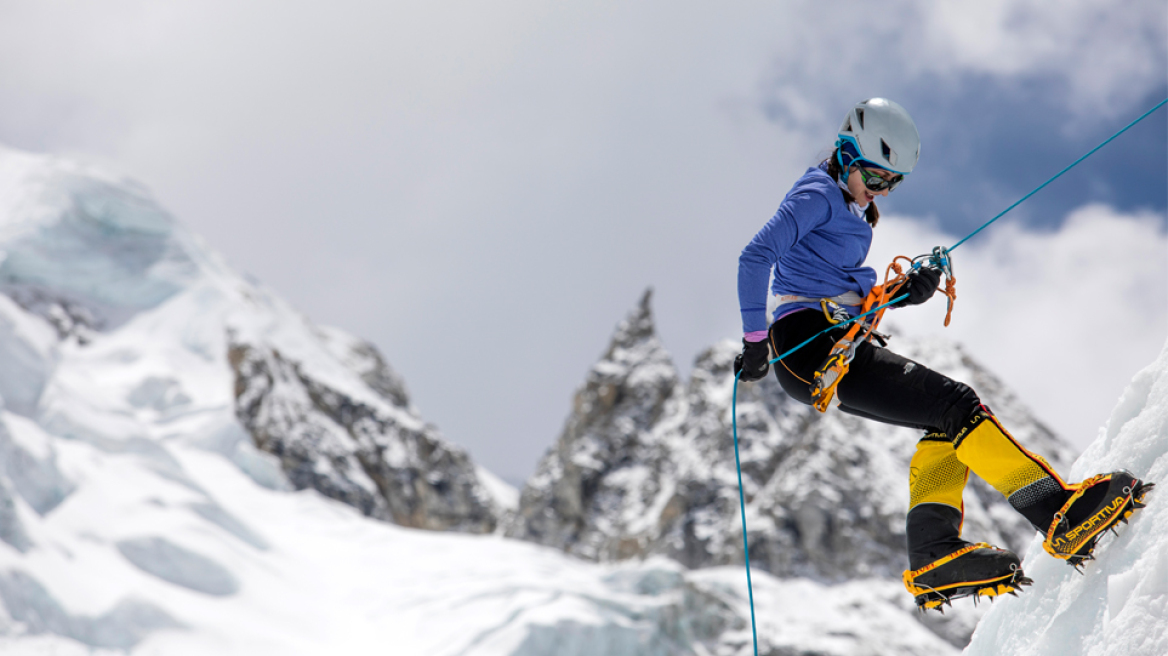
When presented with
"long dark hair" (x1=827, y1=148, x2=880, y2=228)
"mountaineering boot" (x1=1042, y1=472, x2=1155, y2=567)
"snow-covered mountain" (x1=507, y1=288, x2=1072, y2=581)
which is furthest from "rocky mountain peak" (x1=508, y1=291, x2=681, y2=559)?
"mountaineering boot" (x1=1042, y1=472, x2=1155, y2=567)

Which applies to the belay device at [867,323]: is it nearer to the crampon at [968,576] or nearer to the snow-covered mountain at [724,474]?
the crampon at [968,576]

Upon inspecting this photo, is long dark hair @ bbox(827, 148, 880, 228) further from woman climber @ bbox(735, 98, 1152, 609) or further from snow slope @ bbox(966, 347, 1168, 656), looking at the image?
A: snow slope @ bbox(966, 347, 1168, 656)

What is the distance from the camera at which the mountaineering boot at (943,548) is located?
3.83 metres

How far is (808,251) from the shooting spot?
474 cm

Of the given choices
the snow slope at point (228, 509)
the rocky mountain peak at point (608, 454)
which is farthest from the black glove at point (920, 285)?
the rocky mountain peak at point (608, 454)

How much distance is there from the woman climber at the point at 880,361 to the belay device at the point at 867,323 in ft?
0.04

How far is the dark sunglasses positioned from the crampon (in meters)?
2.08

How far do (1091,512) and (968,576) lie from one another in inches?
28.2

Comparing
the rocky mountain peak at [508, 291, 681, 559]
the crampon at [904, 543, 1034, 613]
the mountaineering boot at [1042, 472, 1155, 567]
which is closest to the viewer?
the mountaineering boot at [1042, 472, 1155, 567]

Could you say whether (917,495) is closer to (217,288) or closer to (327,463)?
(327,463)

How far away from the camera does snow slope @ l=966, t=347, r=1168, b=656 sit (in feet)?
10.0

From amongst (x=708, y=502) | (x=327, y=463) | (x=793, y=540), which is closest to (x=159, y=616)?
(x=327, y=463)

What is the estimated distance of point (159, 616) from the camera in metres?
26.2

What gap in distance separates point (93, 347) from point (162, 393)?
11.0m
